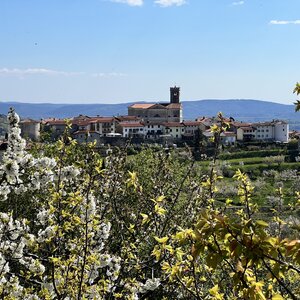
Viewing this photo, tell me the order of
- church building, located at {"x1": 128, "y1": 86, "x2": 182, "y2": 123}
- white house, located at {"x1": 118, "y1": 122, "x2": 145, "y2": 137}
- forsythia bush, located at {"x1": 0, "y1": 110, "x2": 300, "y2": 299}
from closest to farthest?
forsythia bush, located at {"x1": 0, "y1": 110, "x2": 300, "y2": 299} → white house, located at {"x1": 118, "y1": 122, "x2": 145, "y2": 137} → church building, located at {"x1": 128, "y1": 86, "x2": 182, "y2": 123}

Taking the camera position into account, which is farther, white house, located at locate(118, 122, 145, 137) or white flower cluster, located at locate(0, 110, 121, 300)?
white house, located at locate(118, 122, 145, 137)

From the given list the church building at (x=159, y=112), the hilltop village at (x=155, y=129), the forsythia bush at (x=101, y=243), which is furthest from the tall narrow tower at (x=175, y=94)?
the forsythia bush at (x=101, y=243)

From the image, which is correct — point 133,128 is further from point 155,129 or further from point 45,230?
point 45,230

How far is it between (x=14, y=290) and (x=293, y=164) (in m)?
78.0

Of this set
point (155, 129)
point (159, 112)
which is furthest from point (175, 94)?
point (155, 129)

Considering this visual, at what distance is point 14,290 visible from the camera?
18.9 ft

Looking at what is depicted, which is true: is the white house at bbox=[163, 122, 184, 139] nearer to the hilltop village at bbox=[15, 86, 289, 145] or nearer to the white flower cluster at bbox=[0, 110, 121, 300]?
the hilltop village at bbox=[15, 86, 289, 145]

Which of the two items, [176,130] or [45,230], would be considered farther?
[176,130]

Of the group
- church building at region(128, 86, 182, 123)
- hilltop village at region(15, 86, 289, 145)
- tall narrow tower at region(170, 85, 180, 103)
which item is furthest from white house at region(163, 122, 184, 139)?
tall narrow tower at region(170, 85, 180, 103)

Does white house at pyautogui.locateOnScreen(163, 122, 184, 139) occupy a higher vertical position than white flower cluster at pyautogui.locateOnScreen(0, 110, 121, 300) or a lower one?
lower

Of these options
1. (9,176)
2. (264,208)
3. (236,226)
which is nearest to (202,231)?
(236,226)

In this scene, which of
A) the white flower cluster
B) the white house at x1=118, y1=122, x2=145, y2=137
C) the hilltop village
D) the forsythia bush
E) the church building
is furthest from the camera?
the church building

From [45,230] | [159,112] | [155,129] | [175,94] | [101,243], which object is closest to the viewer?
[45,230]

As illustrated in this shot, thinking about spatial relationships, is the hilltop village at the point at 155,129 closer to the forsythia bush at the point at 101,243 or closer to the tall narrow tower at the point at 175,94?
the tall narrow tower at the point at 175,94
